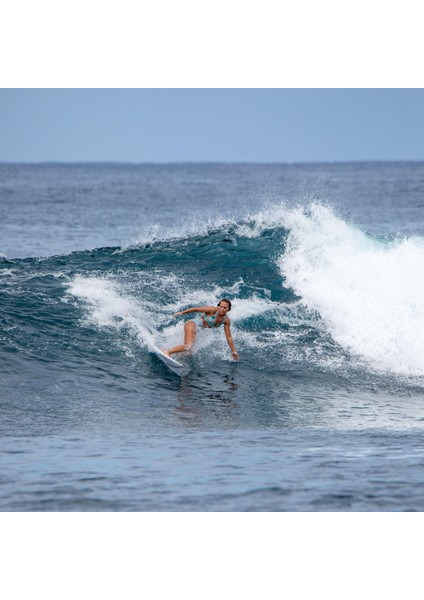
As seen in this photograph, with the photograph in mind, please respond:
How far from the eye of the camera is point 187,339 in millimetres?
16109

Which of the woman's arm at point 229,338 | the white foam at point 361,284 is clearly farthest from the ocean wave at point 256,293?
the woman's arm at point 229,338

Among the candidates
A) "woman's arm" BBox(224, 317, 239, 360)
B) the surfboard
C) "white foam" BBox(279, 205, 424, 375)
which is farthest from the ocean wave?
the surfboard

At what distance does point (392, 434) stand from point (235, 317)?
21.5 feet

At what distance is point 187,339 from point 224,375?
962mm

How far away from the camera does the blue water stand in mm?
10023

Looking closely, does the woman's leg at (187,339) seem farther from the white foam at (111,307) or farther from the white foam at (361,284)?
the white foam at (361,284)

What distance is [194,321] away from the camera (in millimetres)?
17078

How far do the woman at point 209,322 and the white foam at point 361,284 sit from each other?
255 cm

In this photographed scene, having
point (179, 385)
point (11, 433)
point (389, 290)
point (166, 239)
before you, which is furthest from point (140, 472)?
point (166, 239)

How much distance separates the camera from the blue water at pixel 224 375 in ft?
32.9

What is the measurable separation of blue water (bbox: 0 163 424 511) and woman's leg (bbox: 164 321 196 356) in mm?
299

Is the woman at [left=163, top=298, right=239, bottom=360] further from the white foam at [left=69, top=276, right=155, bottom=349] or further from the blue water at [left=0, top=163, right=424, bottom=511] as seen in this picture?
the white foam at [left=69, top=276, right=155, bottom=349]

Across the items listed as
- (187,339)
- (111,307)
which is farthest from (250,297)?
(187,339)

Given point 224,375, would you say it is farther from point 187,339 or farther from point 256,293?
point 256,293
